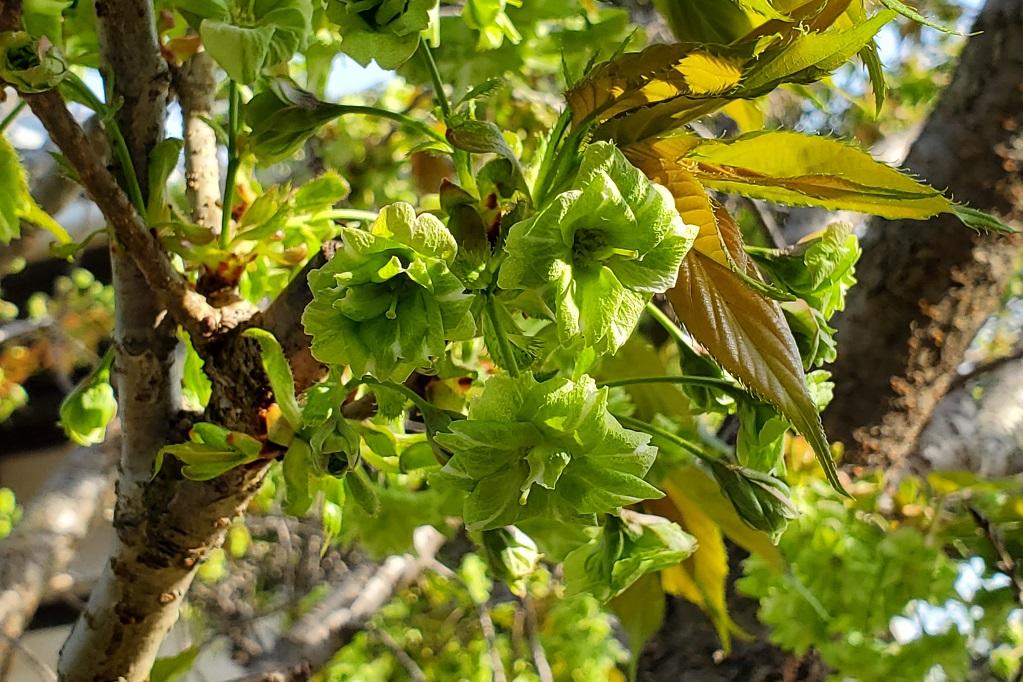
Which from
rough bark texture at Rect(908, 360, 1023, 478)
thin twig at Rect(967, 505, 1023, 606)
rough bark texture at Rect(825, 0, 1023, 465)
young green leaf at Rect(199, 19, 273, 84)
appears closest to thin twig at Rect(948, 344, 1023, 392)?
rough bark texture at Rect(908, 360, 1023, 478)

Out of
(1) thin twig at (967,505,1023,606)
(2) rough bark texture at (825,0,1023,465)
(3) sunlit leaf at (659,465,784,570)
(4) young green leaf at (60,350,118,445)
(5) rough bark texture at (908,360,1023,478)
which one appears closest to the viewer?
(4) young green leaf at (60,350,118,445)

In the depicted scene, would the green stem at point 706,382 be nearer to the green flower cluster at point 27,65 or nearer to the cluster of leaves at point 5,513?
the green flower cluster at point 27,65

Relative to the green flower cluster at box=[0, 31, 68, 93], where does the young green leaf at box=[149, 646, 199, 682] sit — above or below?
below

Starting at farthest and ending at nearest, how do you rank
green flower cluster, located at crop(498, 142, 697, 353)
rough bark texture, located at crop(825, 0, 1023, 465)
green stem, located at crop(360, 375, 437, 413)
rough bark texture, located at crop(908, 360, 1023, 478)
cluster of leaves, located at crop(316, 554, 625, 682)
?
cluster of leaves, located at crop(316, 554, 625, 682), rough bark texture, located at crop(908, 360, 1023, 478), rough bark texture, located at crop(825, 0, 1023, 465), green stem, located at crop(360, 375, 437, 413), green flower cluster, located at crop(498, 142, 697, 353)

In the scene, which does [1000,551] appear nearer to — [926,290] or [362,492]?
[926,290]

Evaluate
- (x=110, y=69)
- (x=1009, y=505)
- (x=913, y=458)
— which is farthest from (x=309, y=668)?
(x=913, y=458)

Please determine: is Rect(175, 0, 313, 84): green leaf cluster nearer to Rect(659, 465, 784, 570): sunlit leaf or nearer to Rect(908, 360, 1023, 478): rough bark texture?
Rect(659, 465, 784, 570): sunlit leaf

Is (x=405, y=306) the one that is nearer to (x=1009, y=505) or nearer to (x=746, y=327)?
(x=746, y=327)
